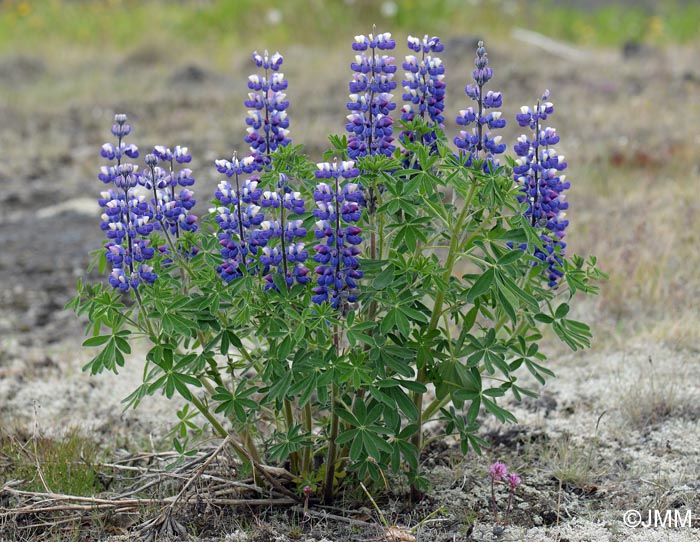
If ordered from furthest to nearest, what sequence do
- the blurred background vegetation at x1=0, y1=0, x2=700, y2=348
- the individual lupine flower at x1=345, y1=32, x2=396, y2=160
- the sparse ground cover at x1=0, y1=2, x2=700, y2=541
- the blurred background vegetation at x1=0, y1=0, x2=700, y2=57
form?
the blurred background vegetation at x1=0, y1=0, x2=700, y2=57, the blurred background vegetation at x1=0, y1=0, x2=700, y2=348, the sparse ground cover at x1=0, y1=2, x2=700, y2=541, the individual lupine flower at x1=345, y1=32, x2=396, y2=160

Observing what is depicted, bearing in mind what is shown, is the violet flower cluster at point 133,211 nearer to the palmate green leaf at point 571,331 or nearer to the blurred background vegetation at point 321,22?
the palmate green leaf at point 571,331

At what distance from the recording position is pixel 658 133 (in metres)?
8.54

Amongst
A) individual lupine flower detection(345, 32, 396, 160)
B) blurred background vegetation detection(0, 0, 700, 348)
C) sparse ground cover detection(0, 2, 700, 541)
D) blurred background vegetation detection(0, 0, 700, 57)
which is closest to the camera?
individual lupine flower detection(345, 32, 396, 160)

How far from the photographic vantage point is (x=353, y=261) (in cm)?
282

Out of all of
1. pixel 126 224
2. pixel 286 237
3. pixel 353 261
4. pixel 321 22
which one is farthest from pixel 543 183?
pixel 321 22

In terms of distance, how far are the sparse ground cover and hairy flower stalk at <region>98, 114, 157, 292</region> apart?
36.3 inches

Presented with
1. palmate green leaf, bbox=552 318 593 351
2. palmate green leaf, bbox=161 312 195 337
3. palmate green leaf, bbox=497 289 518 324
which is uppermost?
palmate green leaf, bbox=497 289 518 324

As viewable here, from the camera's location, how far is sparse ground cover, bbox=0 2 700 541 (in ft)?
11.2

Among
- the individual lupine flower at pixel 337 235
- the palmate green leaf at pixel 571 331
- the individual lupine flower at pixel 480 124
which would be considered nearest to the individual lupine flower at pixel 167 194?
the individual lupine flower at pixel 337 235

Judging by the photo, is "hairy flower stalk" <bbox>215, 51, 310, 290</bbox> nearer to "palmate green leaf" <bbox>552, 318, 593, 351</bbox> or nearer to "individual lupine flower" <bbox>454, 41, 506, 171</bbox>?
"individual lupine flower" <bbox>454, 41, 506, 171</bbox>

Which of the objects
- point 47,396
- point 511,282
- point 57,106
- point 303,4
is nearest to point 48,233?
point 47,396

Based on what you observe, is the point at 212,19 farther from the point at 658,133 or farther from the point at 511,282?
the point at 511,282

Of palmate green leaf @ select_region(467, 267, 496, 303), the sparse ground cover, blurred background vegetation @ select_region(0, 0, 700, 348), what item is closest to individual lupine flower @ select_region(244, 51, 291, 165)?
palmate green leaf @ select_region(467, 267, 496, 303)

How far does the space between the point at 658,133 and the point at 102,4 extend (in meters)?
11.8
